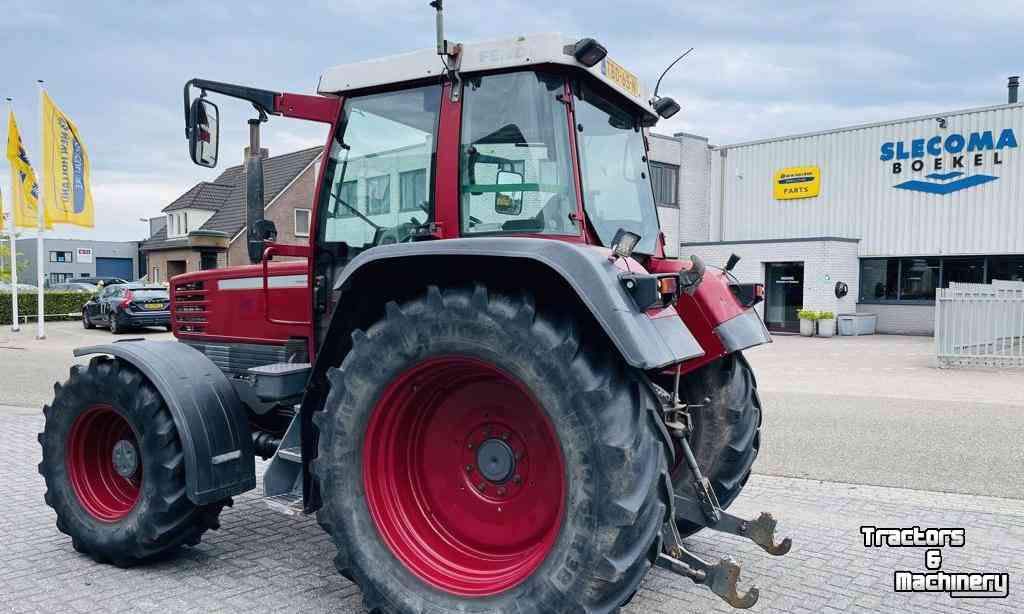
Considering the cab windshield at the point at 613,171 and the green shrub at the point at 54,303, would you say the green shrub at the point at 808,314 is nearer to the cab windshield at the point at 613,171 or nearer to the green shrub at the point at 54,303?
the cab windshield at the point at 613,171

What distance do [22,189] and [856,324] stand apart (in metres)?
23.1

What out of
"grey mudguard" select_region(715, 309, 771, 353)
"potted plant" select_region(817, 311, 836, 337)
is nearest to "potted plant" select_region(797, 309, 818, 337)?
"potted plant" select_region(817, 311, 836, 337)

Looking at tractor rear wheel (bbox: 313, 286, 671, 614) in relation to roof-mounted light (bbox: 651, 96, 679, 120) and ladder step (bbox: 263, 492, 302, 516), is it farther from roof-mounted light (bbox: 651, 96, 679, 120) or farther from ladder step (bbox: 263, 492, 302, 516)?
roof-mounted light (bbox: 651, 96, 679, 120)

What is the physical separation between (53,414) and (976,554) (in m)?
5.12

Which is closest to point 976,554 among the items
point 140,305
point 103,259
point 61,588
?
point 61,588

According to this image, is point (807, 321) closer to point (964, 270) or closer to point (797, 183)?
point (964, 270)

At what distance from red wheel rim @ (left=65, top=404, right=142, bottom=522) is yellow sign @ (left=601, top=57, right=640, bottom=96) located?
9.90ft

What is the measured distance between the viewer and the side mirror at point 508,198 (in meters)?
3.24

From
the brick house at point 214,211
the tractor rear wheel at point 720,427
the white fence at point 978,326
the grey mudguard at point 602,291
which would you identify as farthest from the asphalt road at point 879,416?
the brick house at point 214,211

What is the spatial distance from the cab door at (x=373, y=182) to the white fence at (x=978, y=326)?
42.2 feet

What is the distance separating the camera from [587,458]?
2639 mm

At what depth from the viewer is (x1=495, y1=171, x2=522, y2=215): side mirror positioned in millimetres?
3242

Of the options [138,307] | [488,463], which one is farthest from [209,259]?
[488,463]

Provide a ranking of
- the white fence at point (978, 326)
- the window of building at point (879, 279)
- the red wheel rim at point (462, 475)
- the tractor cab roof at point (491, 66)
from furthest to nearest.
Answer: the window of building at point (879, 279)
the white fence at point (978, 326)
the tractor cab roof at point (491, 66)
the red wheel rim at point (462, 475)
